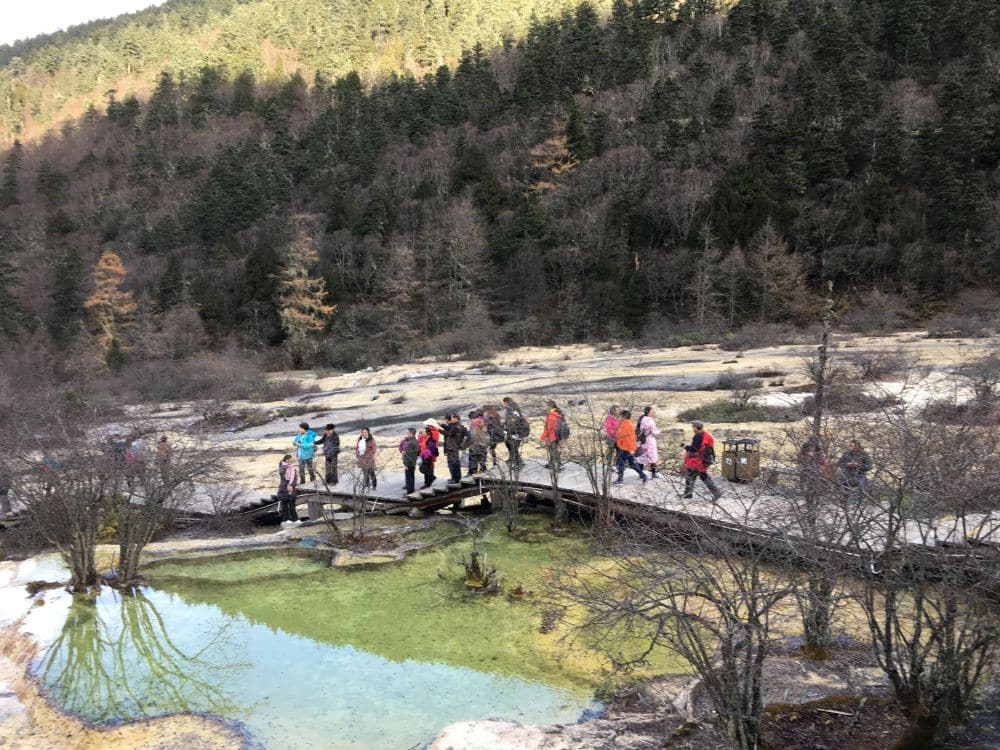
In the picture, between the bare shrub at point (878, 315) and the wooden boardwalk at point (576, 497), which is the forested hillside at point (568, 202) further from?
the wooden boardwalk at point (576, 497)

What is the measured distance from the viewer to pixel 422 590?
1063 cm

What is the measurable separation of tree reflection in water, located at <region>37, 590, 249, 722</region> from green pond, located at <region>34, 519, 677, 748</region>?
24mm

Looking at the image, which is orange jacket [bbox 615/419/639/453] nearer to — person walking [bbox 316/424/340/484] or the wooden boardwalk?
the wooden boardwalk

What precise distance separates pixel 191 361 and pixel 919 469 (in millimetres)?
43255

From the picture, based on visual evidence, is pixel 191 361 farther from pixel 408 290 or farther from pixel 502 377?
pixel 502 377

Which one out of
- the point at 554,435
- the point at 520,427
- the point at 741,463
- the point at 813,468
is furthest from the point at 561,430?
the point at 813,468

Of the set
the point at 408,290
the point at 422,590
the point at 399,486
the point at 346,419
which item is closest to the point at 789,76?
the point at 408,290

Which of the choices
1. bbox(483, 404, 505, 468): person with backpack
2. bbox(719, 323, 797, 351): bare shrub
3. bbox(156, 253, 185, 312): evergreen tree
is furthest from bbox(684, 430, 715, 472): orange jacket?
bbox(156, 253, 185, 312): evergreen tree

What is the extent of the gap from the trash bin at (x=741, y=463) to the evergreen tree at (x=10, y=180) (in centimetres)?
9398

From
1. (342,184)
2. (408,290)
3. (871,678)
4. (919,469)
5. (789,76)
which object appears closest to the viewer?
(919,469)

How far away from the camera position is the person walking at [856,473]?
6001 mm

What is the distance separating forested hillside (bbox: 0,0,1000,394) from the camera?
44000mm

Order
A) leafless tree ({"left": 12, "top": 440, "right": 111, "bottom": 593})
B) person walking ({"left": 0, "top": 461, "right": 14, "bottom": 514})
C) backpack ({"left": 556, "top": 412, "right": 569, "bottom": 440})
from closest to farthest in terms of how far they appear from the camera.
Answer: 1. leafless tree ({"left": 12, "top": 440, "right": 111, "bottom": 593})
2. backpack ({"left": 556, "top": 412, "right": 569, "bottom": 440})
3. person walking ({"left": 0, "top": 461, "right": 14, "bottom": 514})

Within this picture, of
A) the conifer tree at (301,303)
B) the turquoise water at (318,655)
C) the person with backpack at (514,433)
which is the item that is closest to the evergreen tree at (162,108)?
the conifer tree at (301,303)
